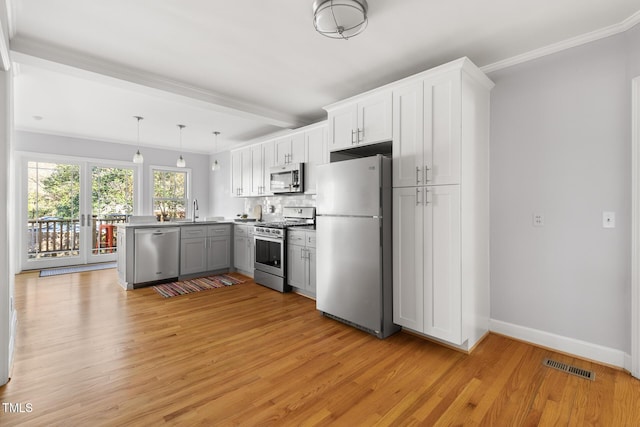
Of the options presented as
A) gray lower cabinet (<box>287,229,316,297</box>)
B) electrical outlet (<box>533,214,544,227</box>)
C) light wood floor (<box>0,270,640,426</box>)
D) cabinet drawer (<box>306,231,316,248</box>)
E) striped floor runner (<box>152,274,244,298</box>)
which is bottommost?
light wood floor (<box>0,270,640,426</box>)

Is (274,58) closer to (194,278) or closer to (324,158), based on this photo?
(324,158)

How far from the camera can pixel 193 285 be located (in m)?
4.57

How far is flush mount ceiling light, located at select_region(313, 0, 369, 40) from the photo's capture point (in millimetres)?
1929

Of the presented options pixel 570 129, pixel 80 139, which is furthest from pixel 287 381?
pixel 80 139

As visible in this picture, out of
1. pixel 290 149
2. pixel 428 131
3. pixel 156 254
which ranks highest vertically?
pixel 290 149

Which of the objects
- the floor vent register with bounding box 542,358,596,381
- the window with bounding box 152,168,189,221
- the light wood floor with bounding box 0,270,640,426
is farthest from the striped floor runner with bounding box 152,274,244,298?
the floor vent register with bounding box 542,358,596,381

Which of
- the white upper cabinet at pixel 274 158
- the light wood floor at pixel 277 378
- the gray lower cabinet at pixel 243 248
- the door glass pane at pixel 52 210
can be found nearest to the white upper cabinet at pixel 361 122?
the white upper cabinet at pixel 274 158

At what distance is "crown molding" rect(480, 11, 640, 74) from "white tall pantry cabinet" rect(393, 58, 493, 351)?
0.26m

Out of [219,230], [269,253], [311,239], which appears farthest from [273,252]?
[219,230]

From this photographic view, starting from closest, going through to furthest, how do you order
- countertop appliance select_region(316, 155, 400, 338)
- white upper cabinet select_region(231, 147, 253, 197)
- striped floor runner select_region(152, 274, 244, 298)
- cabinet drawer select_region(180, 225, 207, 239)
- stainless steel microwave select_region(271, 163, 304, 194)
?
countertop appliance select_region(316, 155, 400, 338) < striped floor runner select_region(152, 274, 244, 298) < stainless steel microwave select_region(271, 163, 304, 194) < cabinet drawer select_region(180, 225, 207, 239) < white upper cabinet select_region(231, 147, 253, 197)

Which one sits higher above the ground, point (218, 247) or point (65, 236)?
point (65, 236)

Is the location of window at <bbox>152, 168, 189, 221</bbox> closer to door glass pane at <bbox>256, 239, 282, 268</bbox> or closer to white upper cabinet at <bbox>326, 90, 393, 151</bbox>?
door glass pane at <bbox>256, 239, 282, 268</bbox>

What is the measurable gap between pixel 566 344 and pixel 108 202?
750 cm

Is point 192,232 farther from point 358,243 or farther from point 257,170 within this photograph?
point 358,243
